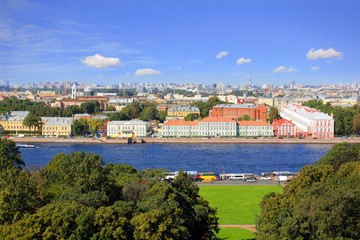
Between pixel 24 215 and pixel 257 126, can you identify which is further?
pixel 257 126

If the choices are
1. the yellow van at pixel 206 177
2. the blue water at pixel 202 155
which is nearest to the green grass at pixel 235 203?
the yellow van at pixel 206 177

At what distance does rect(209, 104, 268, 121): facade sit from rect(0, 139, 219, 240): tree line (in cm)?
3459

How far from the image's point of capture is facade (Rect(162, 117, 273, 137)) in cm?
3847

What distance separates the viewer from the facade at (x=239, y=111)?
153 feet

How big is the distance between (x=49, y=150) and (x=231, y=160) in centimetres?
1117

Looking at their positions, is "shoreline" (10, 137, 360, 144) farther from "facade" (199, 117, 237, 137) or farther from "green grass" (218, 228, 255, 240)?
"green grass" (218, 228, 255, 240)

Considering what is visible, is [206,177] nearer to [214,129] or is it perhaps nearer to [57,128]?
[214,129]

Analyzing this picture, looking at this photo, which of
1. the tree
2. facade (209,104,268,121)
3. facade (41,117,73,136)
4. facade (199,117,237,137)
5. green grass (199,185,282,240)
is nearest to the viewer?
green grass (199,185,282,240)

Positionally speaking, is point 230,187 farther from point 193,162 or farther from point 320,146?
point 320,146

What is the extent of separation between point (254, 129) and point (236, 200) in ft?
78.4

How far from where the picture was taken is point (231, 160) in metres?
26.3

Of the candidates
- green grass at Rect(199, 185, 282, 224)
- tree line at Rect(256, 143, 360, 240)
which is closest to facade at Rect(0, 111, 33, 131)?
green grass at Rect(199, 185, 282, 224)

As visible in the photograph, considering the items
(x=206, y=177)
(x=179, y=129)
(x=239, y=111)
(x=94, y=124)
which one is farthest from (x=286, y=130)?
(x=206, y=177)

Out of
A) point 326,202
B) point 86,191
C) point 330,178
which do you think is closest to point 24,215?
point 86,191
